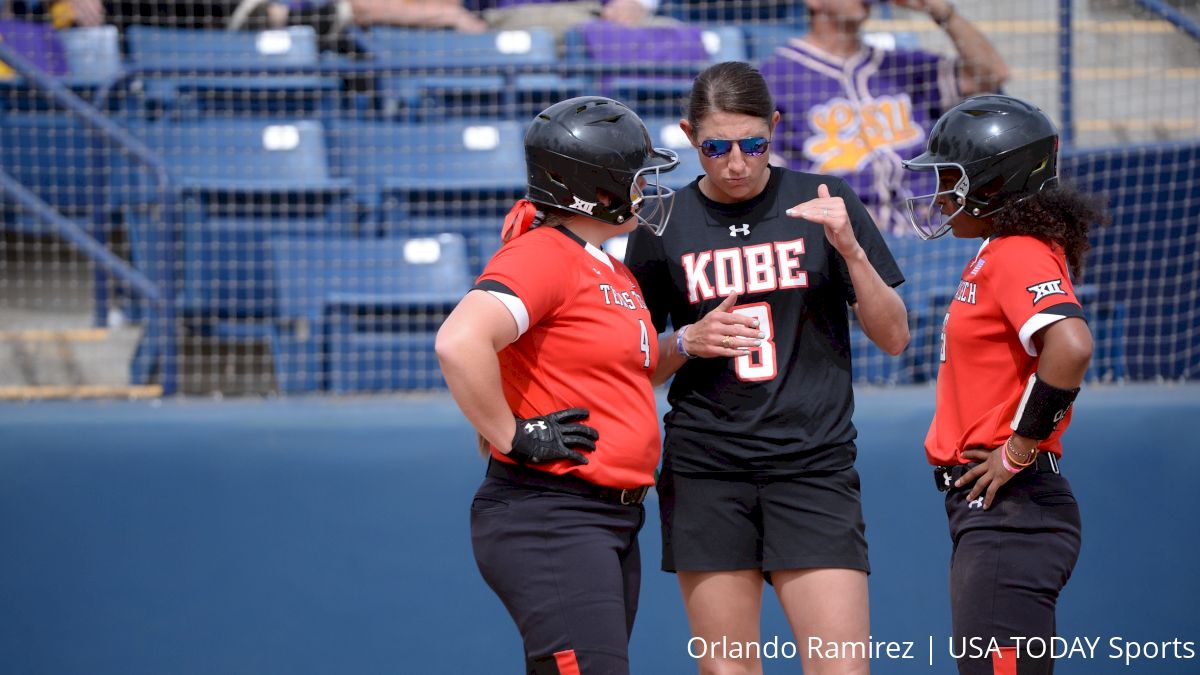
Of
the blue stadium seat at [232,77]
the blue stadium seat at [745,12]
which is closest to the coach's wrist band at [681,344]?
the blue stadium seat at [232,77]

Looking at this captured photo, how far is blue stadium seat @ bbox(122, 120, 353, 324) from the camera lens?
5.18 m

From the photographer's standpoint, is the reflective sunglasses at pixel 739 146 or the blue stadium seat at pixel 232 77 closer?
the reflective sunglasses at pixel 739 146

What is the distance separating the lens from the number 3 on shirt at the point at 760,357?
2.57 m

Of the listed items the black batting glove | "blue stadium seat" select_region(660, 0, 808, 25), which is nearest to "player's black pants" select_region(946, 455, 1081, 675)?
the black batting glove

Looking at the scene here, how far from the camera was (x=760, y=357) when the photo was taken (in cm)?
258

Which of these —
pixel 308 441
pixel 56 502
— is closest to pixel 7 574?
pixel 56 502

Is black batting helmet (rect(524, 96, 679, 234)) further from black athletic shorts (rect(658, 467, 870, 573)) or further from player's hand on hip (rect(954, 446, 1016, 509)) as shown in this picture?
player's hand on hip (rect(954, 446, 1016, 509))

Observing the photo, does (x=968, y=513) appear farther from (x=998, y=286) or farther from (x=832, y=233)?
(x=832, y=233)

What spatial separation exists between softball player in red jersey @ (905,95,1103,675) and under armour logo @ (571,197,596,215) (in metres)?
0.80

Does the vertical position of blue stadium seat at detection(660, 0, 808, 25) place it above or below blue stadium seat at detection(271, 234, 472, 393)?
above

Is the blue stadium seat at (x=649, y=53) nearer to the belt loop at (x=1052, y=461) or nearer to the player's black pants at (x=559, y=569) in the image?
the belt loop at (x=1052, y=461)

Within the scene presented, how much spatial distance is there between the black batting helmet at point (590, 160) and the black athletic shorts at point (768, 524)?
0.68m

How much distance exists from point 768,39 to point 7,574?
15.5 ft

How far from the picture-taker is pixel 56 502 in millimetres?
3963
